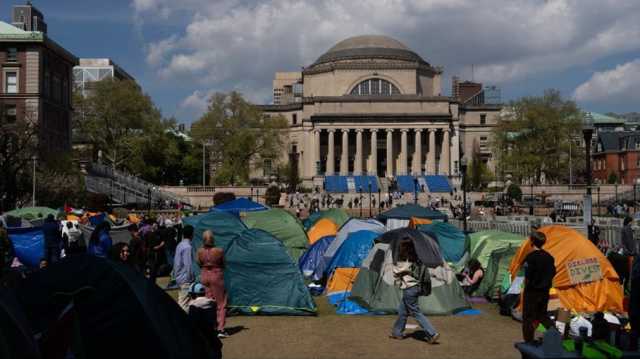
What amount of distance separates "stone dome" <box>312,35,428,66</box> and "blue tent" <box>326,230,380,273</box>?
287 feet

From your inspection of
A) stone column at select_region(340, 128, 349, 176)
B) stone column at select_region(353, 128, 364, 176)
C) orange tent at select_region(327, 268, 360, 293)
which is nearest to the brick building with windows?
orange tent at select_region(327, 268, 360, 293)

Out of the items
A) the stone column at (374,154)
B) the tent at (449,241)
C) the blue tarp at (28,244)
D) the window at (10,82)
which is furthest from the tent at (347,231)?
the stone column at (374,154)

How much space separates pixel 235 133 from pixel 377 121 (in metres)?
23.4

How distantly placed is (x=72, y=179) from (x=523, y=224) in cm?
3639

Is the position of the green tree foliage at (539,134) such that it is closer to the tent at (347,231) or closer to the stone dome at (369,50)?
the stone dome at (369,50)

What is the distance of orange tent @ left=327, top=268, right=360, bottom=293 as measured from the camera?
700 inches

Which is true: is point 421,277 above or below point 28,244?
above

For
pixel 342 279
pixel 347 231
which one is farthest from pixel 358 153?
pixel 342 279

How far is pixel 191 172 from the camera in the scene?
91812 mm

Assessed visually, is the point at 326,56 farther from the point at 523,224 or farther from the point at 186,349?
the point at 186,349

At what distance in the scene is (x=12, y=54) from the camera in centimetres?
5438

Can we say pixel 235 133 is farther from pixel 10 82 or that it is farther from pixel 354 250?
pixel 354 250

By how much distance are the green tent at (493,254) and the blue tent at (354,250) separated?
306 cm

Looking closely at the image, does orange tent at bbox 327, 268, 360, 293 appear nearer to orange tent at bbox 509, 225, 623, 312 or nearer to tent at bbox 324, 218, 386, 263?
tent at bbox 324, 218, 386, 263
